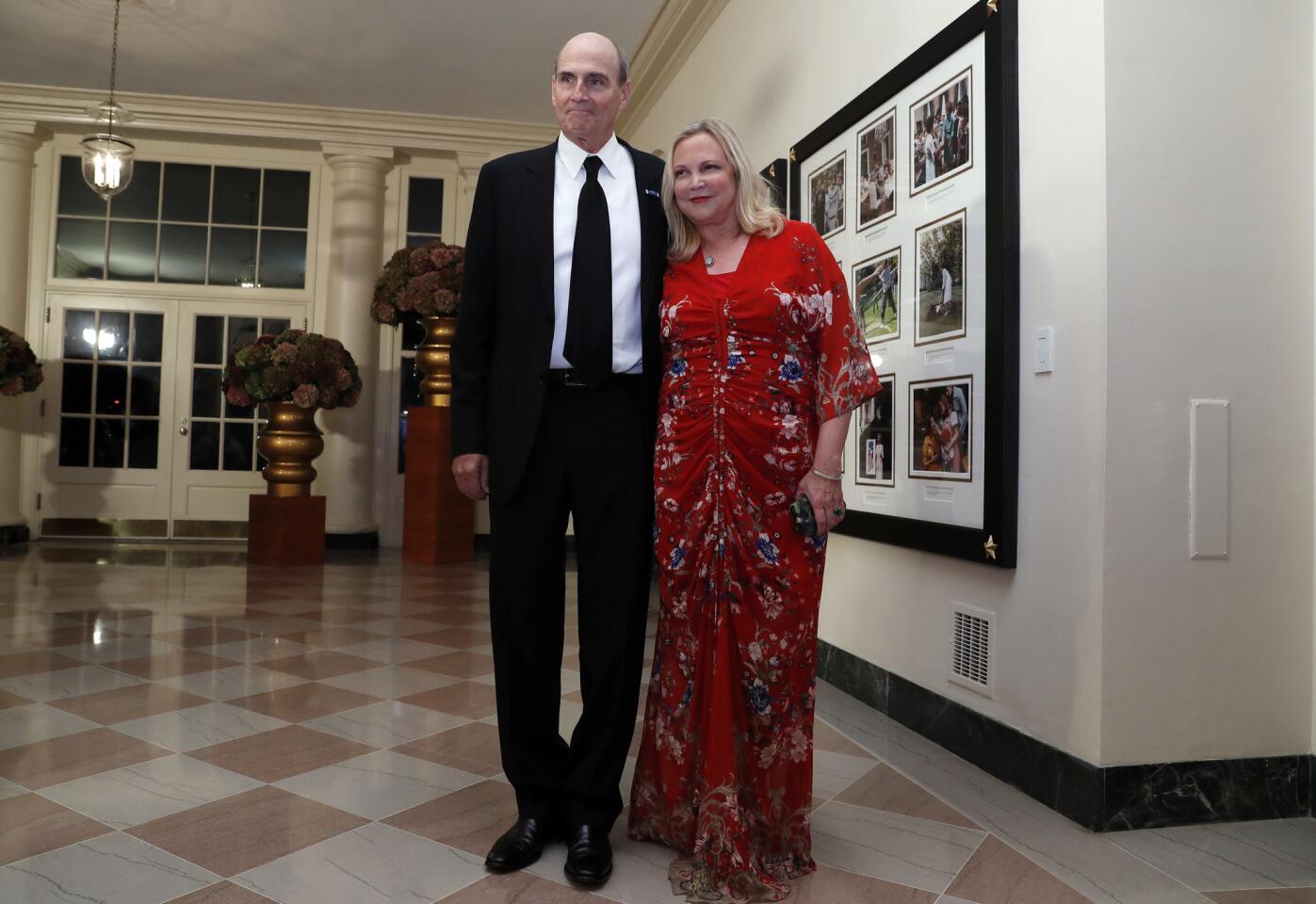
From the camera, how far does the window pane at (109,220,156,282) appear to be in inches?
311

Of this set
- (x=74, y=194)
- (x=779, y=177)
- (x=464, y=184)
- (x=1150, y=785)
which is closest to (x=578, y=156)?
(x=1150, y=785)

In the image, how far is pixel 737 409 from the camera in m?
1.84

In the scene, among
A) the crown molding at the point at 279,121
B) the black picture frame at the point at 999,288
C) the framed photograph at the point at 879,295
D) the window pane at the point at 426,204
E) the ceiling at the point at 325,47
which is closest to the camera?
the black picture frame at the point at 999,288

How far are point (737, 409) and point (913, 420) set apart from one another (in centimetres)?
131

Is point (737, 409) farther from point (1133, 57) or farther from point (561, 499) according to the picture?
point (1133, 57)

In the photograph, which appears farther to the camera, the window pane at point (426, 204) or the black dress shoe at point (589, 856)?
the window pane at point (426, 204)

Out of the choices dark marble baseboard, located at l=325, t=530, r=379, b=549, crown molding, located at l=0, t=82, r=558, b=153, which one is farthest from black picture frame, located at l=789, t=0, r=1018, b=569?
dark marble baseboard, located at l=325, t=530, r=379, b=549

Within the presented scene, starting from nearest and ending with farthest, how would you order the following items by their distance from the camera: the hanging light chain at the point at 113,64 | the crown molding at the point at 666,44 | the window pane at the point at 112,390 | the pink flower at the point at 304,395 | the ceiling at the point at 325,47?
the crown molding at the point at 666,44, the hanging light chain at the point at 113,64, the ceiling at the point at 325,47, the pink flower at the point at 304,395, the window pane at the point at 112,390

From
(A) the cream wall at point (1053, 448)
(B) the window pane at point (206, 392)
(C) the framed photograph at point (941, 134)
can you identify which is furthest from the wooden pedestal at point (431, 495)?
(C) the framed photograph at point (941, 134)

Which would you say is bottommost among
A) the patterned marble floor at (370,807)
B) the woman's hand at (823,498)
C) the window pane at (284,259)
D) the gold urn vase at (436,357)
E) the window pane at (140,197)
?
the patterned marble floor at (370,807)

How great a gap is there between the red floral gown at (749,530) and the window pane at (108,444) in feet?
24.4

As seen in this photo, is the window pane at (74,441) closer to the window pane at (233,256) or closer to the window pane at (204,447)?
the window pane at (204,447)

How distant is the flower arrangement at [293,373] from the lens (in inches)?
257

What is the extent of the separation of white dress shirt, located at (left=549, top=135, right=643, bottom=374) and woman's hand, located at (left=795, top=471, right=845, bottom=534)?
41 cm
